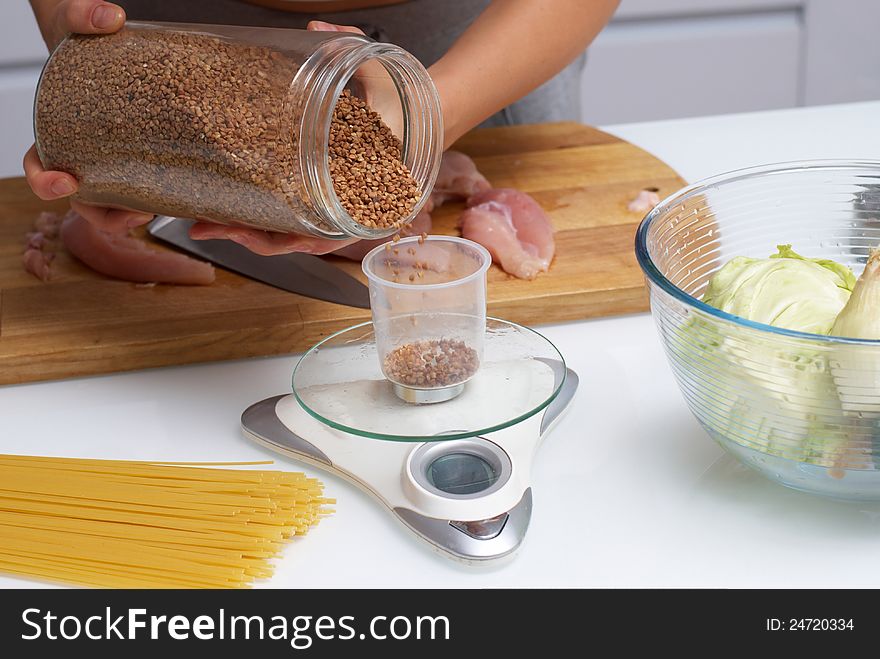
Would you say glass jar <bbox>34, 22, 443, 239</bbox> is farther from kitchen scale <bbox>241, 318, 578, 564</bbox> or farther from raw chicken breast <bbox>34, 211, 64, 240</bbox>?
raw chicken breast <bbox>34, 211, 64, 240</bbox>

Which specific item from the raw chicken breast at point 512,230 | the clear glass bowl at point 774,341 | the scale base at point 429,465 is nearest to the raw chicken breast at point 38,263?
the scale base at point 429,465

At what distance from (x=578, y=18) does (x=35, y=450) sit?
94 centimetres

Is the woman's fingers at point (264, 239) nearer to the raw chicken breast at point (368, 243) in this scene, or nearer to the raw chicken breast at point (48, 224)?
the raw chicken breast at point (368, 243)

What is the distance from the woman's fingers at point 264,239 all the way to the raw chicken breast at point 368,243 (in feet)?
0.69

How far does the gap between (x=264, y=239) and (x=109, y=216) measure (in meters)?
0.23

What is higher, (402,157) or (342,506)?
(402,157)

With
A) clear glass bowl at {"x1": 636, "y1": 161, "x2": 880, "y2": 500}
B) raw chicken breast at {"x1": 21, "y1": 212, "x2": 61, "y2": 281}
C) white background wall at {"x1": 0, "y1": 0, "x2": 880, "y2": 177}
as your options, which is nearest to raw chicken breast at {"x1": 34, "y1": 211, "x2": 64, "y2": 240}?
raw chicken breast at {"x1": 21, "y1": 212, "x2": 61, "y2": 281}

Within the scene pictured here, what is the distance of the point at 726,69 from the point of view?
2.95 m

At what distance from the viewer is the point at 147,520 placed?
0.86 m

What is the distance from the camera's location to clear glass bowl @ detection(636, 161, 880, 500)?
0.75m

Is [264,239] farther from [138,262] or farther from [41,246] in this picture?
[41,246]

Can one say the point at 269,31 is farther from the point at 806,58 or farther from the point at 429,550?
the point at 806,58

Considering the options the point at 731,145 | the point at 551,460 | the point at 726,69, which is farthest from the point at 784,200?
the point at 726,69

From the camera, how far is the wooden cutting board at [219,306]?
1.17 metres
